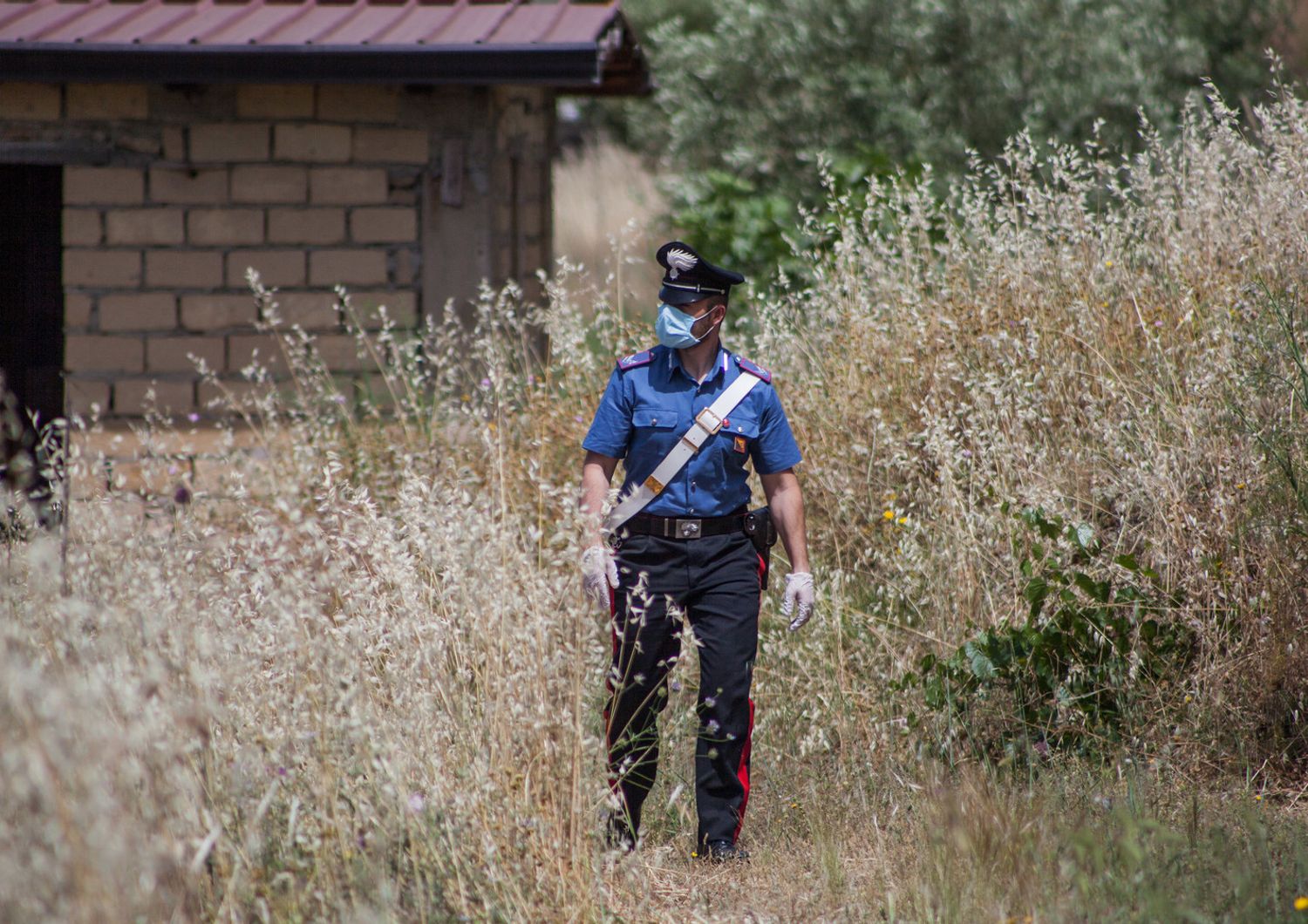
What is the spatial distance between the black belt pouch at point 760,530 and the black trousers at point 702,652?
0.06 metres

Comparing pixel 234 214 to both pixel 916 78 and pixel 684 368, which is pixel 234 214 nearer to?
pixel 684 368

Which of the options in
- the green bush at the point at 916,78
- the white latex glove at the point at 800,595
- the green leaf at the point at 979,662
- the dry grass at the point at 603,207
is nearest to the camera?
the white latex glove at the point at 800,595

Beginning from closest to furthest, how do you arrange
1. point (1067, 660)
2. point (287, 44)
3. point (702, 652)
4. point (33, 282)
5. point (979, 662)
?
point (702, 652) < point (979, 662) < point (1067, 660) < point (287, 44) < point (33, 282)

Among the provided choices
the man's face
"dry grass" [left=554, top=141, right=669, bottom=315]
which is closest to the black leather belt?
the man's face

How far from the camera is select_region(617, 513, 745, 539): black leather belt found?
3.84 meters

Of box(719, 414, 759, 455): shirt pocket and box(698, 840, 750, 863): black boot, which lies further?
box(719, 414, 759, 455): shirt pocket

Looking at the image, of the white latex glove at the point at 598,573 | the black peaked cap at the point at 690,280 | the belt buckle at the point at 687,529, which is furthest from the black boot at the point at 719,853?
the black peaked cap at the point at 690,280

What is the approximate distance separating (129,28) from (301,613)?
5.23 meters

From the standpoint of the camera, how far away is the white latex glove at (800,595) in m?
3.91

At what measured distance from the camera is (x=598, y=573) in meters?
3.71

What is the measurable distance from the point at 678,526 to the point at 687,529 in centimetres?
3

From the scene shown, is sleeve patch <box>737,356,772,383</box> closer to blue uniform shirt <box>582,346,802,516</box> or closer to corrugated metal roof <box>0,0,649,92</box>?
blue uniform shirt <box>582,346,802,516</box>

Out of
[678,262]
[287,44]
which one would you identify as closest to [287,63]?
[287,44]

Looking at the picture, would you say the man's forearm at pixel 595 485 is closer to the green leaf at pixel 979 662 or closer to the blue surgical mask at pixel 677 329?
the blue surgical mask at pixel 677 329
